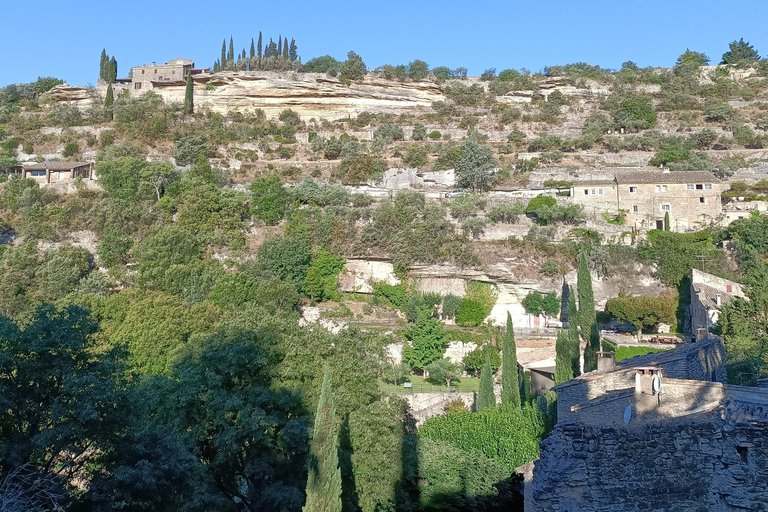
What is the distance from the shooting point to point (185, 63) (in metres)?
80.4

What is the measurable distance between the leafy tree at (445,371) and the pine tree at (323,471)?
59.4ft

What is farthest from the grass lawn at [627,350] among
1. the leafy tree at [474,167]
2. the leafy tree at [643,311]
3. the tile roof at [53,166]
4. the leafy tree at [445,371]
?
the tile roof at [53,166]

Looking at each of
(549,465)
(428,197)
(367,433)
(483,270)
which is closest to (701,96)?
(428,197)

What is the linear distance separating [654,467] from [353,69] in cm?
7413

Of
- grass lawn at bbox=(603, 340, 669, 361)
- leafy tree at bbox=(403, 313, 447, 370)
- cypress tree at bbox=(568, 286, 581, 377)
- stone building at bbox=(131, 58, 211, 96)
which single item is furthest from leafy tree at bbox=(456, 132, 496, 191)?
stone building at bbox=(131, 58, 211, 96)

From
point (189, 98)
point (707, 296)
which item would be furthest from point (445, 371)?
point (189, 98)

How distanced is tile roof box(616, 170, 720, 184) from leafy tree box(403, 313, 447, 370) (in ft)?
71.4

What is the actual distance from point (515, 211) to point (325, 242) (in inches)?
519

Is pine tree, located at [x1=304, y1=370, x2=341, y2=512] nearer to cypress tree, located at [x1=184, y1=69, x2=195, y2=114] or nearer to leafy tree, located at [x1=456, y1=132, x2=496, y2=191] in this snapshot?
leafy tree, located at [x1=456, y1=132, x2=496, y2=191]

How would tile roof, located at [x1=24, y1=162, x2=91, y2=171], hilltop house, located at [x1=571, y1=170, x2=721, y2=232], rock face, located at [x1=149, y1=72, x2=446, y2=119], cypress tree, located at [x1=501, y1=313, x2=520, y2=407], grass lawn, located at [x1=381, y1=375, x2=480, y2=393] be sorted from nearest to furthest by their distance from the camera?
cypress tree, located at [x1=501, y1=313, x2=520, y2=407], grass lawn, located at [x1=381, y1=375, x2=480, y2=393], hilltop house, located at [x1=571, y1=170, x2=721, y2=232], tile roof, located at [x1=24, y1=162, x2=91, y2=171], rock face, located at [x1=149, y1=72, x2=446, y2=119]

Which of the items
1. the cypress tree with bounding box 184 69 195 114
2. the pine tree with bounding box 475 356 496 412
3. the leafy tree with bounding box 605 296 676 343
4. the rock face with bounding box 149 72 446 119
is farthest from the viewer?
the rock face with bounding box 149 72 446 119

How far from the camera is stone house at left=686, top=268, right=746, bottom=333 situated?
102ft

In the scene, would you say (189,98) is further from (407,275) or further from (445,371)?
(445,371)

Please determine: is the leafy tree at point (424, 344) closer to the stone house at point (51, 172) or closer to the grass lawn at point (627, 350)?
the grass lawn at point (627, 350)
